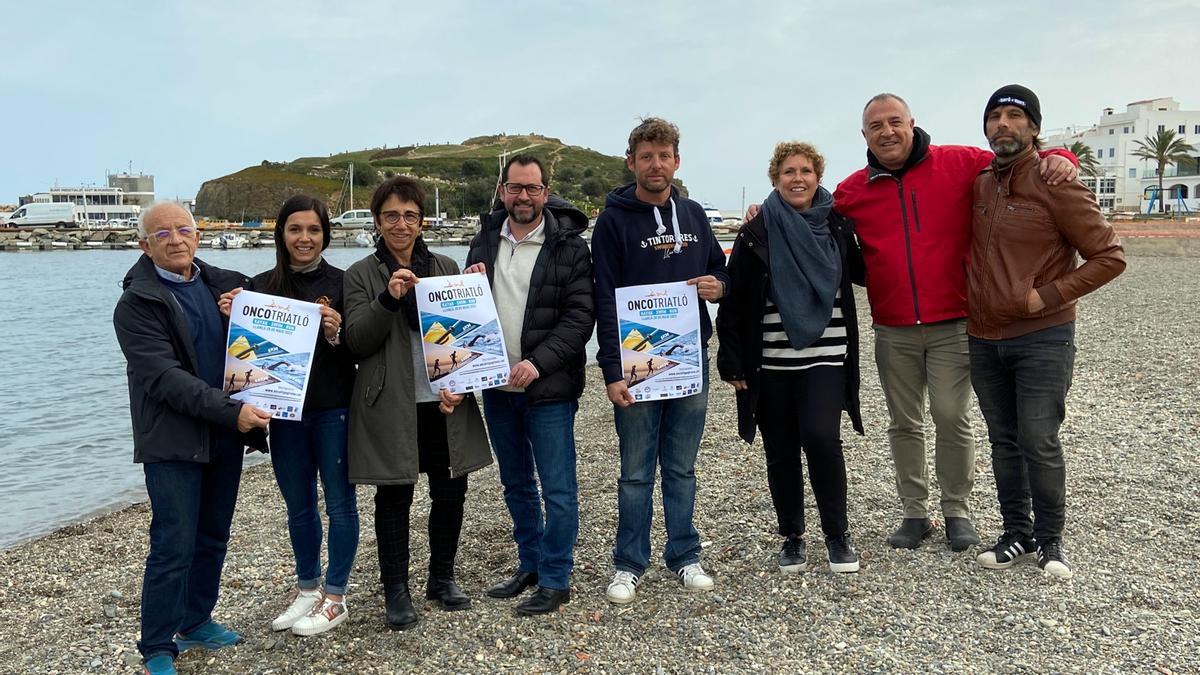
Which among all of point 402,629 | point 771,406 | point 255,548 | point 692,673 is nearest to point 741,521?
point 771,406

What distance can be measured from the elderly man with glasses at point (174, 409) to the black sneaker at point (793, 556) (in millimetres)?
3325

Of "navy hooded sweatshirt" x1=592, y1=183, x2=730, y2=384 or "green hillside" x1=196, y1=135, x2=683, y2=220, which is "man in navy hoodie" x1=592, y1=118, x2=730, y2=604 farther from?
"green hillside" x1=196, y1=135, x2=683, y2=220

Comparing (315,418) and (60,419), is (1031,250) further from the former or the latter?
(60,419)

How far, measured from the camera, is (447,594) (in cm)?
517

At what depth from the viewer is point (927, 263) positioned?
5430 mm

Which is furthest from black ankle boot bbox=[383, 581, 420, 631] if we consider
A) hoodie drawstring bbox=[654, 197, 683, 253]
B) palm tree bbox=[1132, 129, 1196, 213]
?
palm tree bbox=[1132, 129, 1196, 213]

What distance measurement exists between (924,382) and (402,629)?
12.4 feet

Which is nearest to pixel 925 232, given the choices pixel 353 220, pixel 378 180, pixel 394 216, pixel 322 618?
pixel 394 216

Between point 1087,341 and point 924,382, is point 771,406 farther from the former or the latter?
point 1087,341

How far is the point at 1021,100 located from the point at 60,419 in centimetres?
1715

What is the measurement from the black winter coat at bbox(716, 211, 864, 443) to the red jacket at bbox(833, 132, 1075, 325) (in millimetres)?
358

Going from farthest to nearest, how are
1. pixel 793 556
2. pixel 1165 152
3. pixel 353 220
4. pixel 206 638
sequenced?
pixel 353 220
pixel 1165 152
pixel 793 556
pixel 206 638

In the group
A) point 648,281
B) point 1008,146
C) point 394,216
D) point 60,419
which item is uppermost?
point 1008,146

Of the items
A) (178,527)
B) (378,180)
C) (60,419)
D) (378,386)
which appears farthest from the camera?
(378,180)
